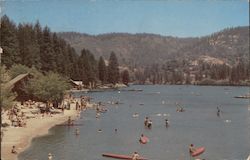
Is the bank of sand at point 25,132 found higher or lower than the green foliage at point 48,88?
lower

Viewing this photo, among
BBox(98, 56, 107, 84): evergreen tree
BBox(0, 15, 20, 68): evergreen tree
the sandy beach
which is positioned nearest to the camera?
the sandy beach

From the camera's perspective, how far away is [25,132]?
138 feet

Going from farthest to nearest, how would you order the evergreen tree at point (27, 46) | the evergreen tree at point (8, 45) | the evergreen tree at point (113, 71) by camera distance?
the evergreen tree at point (113, 71), the evergreen tree at point (27, 46), the evergreen tree at point (8, 45)

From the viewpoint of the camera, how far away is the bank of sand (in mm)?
33559

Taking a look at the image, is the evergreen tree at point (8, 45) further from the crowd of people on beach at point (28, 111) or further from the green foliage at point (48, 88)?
the green foliage at point (48, 88)

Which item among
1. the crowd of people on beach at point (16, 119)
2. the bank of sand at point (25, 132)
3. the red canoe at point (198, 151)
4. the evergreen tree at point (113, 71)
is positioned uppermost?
the evergreen tree at point (113, 71)

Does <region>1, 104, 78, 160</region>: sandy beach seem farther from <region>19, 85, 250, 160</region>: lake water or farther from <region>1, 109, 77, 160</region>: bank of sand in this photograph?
<region>19, 85, 250, 160</region>: lake water

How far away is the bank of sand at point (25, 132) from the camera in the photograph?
3356 centimetres

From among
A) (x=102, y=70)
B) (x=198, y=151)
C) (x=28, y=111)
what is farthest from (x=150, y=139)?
(x=102, y=70)

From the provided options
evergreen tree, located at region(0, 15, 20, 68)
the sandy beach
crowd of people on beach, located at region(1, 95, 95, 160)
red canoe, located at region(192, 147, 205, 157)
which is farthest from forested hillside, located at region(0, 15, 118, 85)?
red canoe, located at region(192, 147, 205, 157)

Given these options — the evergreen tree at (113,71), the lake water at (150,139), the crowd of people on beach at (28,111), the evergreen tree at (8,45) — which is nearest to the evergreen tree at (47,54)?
the evergreen tree at (8,45)

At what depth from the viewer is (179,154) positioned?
36.0 meters

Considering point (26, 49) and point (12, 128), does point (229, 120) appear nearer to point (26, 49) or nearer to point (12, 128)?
point (12, 128)

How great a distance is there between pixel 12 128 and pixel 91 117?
20707mm
